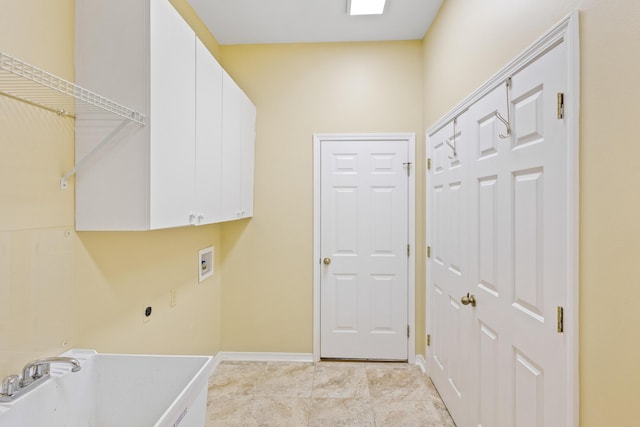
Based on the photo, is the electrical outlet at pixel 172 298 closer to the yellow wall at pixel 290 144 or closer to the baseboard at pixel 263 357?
the yellow wall at pixel 290 144

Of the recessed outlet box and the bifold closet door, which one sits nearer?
the bifold closet door

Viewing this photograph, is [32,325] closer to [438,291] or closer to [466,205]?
[466,205]

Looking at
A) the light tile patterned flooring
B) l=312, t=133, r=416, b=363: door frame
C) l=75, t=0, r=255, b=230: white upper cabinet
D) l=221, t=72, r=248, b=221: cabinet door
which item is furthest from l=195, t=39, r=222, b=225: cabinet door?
the light tile patterned flooring

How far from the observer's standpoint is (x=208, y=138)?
2018 mm

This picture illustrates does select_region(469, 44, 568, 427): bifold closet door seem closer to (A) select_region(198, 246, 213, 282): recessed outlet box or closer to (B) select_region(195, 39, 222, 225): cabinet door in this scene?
(B) select_region(195, 39, 222, 225): cabinet door

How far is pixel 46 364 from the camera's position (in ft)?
3.71

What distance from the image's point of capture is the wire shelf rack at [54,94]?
0.99m

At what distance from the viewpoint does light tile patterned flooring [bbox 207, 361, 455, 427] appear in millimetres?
2266

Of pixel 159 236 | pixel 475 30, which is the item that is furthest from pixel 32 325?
pixel 475 30

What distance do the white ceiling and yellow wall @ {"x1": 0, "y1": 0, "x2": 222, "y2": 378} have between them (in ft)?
4.72

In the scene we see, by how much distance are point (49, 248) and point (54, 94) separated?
581 millimetres

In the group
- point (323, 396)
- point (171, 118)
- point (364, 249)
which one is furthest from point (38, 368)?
point (364, 249)

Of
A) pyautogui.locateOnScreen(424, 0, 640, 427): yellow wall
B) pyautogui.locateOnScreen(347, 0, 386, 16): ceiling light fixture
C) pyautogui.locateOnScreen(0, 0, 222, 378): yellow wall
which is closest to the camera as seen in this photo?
pyautogui.locateOnScreen(424, 0, 640, 427): yellow wall

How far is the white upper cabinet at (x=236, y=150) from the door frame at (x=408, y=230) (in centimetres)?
59
